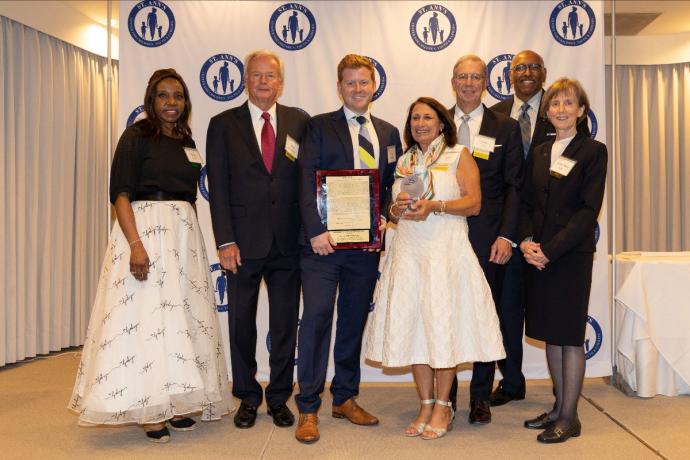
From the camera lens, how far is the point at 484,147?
11.7 ft

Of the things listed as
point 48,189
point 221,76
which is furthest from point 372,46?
point 48,189

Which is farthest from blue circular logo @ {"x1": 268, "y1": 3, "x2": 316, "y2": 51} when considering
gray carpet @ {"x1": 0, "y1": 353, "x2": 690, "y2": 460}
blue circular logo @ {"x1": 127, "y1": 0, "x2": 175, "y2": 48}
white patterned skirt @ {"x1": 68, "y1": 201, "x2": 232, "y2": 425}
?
gray carpet @ {"x1": 0, "y1": 353, "x2": 690, "y2": 460}

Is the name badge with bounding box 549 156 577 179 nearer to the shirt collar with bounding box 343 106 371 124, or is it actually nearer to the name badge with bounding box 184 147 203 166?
the shirt collar with bounding box 343 106 371 124

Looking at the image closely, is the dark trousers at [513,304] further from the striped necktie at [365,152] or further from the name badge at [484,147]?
the striped necktie at [365,152]

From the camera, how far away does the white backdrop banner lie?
15.1 ft

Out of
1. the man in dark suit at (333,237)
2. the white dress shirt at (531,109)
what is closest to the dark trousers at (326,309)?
the man in dark suit at (333,237)

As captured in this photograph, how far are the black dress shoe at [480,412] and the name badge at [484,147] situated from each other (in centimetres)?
132

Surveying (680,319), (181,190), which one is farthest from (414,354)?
(680,319)

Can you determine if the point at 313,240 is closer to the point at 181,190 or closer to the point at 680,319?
the point at 181,190

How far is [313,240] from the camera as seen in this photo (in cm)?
333

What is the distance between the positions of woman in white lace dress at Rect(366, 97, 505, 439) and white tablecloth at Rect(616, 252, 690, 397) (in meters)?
1.41

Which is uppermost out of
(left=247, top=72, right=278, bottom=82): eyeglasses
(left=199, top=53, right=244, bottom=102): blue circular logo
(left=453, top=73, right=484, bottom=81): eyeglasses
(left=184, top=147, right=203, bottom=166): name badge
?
(left=199, top=53, right=244, bottom=102): blue circular logo

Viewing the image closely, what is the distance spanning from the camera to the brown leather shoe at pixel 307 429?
3.27 m

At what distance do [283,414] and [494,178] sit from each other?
1686mm
